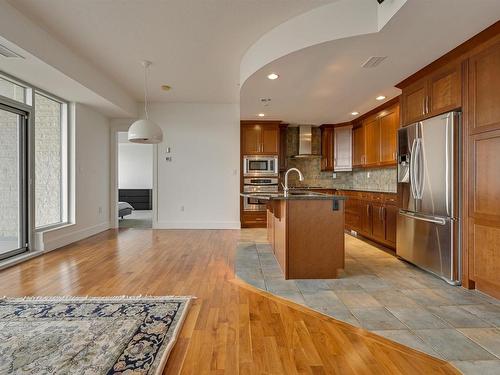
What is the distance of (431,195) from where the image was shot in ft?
10.2

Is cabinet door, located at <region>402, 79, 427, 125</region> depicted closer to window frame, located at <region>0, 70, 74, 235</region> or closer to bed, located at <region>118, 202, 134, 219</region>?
window frame, located at <region>0, 70, 74, 235</region>

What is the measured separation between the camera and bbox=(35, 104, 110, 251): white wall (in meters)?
4.67

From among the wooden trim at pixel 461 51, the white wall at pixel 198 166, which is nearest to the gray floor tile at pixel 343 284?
the wooden trim at pixel 461 51

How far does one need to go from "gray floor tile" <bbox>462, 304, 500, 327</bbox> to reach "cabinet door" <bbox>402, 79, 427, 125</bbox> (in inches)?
80.6

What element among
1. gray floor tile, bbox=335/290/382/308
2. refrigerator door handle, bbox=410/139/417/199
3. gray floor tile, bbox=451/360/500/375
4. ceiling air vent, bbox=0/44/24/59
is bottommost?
gray floor tile, bbox=451/360/500/375

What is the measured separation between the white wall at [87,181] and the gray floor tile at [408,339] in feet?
14.7

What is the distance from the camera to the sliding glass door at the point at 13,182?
3707 mm

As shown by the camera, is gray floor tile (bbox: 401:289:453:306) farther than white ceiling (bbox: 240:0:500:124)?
Yes

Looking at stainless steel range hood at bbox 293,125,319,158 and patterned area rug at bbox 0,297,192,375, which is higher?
stainless steel range hood at bbox 293,125,319,158

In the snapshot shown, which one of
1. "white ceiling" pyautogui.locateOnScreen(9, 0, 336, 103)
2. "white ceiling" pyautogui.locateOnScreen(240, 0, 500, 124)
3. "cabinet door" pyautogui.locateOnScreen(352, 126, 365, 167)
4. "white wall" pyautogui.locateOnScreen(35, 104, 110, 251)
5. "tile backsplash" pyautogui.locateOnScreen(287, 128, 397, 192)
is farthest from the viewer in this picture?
"tile backsplash" pyautogui.locateOnScreen(287, 128, 397, 192)

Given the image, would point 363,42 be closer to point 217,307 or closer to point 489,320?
point 489,320

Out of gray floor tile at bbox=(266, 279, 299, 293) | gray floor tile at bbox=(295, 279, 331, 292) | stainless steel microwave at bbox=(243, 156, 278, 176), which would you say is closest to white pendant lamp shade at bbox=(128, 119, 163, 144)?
stainless steel microwave at bbox=(243, 156, 278, 176)

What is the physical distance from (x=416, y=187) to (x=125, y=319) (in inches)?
128

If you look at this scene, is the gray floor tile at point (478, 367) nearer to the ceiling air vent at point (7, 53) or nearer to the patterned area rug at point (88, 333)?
the patterned area rug at point (88, 333)
